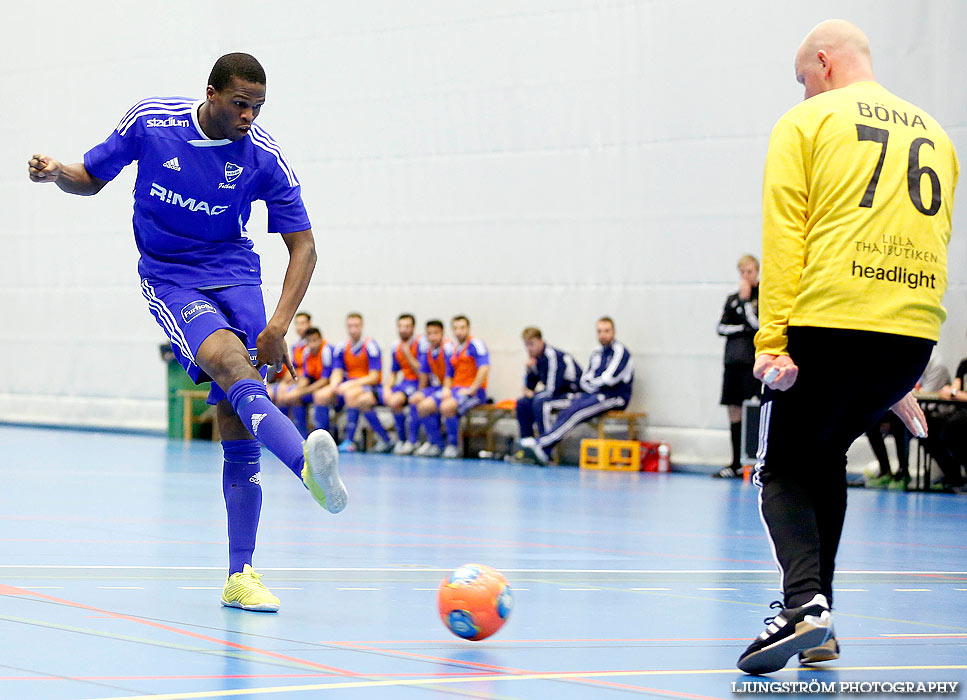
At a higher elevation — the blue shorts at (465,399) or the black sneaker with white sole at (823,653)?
the blue shorts at (465,399)

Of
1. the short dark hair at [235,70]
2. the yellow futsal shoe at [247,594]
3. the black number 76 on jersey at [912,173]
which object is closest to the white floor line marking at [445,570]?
the yellow futsal shoe at [247,594]

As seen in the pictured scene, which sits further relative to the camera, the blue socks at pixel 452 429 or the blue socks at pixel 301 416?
the blue socks at pixel 301 416

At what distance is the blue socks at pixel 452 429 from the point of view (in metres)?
18.0

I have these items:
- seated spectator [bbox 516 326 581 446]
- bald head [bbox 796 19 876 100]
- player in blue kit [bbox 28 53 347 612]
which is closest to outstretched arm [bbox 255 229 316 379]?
player in blue kit [bbox 28 53 347 612]

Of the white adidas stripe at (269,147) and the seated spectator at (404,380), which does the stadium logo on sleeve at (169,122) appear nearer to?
the white adidas stripe at (269,147)

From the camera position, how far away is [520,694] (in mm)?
3594

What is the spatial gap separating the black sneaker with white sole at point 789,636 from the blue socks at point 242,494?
81.7 inches

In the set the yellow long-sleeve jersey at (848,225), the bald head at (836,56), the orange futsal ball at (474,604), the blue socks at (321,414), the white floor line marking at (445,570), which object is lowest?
the white floor line marking at (445,570)

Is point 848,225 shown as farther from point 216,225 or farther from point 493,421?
point 493,421

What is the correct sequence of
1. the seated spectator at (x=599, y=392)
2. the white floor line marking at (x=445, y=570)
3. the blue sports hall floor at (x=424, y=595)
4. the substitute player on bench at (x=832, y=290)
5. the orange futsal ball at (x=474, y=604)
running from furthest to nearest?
the seated spectator at (x=599, y=392)
the white floor line marking at (x=445, y=570)
the orange futsal ball at (x=474, y=604)
the substitute player on bench at (x=832, y=290)
the blue sports hall floor at (x=424, y=595)

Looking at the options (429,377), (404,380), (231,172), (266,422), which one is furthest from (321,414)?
(266,422)

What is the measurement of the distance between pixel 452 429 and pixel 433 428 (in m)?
0.29

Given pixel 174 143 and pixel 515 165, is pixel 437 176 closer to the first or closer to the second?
pixel 515 165

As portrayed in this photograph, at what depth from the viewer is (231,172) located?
5270 millimetres
